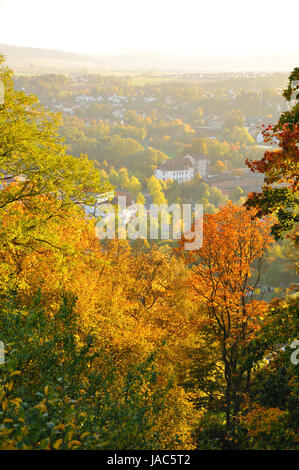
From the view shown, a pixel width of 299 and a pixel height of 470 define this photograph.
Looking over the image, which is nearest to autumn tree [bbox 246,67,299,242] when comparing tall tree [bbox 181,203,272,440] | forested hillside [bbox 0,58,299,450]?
forested hillside [bbox 0,58,299,450]

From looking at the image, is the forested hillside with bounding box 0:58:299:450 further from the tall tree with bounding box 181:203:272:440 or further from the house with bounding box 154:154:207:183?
the house with bounding box 154:154:207:183

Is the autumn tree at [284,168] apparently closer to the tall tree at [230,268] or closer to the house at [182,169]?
the tall tree at [230,268]

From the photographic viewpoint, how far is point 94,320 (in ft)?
43.4

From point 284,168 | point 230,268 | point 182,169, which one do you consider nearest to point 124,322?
point 230,268

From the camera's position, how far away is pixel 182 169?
5551 inches

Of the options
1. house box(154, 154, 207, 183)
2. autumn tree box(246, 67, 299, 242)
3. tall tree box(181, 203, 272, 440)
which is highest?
autumn tree box(246, 67, 299, 242)

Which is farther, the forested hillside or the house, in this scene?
the house

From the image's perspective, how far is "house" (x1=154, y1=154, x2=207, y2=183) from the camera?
452ft

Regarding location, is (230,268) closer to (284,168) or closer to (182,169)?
(284,168)

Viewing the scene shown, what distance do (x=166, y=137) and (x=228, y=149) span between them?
4202 centimetres

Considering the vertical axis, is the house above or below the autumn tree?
below

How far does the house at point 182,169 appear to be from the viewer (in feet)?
452

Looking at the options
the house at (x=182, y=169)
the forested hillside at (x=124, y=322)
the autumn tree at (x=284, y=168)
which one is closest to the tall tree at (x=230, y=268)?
the forested hillside at (x=124, y=322)
